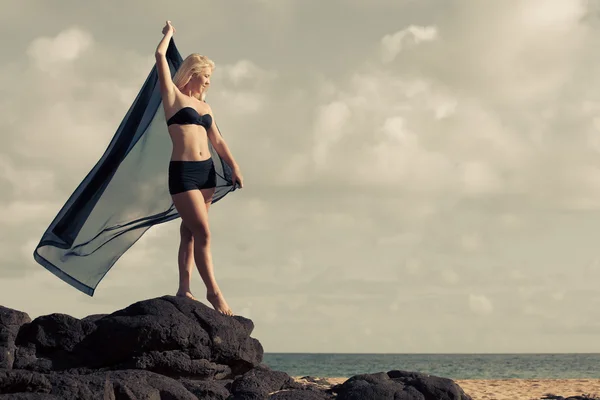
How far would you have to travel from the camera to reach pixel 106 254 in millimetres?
10297

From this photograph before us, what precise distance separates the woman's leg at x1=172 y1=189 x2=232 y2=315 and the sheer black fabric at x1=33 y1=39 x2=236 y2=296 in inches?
38.2

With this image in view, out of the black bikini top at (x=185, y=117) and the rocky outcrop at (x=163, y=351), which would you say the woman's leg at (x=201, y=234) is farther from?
the black bikini top at (x=185, y=117)

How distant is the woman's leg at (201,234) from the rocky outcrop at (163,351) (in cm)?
34

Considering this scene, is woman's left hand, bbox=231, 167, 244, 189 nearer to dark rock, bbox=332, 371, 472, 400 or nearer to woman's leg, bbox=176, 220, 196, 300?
woman's leg, bbox=176, 220, 196, 300

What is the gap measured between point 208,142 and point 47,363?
3.51m

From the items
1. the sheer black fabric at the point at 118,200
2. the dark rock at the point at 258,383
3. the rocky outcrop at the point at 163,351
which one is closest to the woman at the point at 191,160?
the rocky outcrop at the point at 163,351

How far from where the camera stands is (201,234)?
30.3 ft

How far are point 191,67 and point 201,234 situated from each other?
2114mm

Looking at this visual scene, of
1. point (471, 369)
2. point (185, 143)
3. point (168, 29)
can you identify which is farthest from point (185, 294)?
point (471, 369)

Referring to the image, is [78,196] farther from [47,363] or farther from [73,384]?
[73,384]

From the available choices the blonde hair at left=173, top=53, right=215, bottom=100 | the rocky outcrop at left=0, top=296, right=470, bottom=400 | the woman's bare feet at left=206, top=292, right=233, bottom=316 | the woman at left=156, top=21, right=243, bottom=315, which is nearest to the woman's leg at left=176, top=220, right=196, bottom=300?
the woman at left=156, top=21, right=243, bottom=315

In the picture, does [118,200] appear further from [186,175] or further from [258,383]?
[258,383]

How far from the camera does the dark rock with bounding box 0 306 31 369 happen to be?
26.6ft

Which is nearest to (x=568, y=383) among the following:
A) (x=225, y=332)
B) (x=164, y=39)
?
(x=225, y=332)
